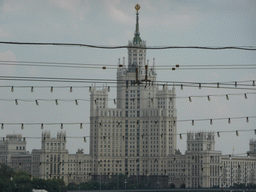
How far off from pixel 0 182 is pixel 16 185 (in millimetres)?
14446

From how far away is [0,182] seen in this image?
17525cm

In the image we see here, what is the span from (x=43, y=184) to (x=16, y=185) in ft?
38.3

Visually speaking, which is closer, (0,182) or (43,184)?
(0,182)

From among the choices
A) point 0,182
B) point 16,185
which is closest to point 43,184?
point 16,185

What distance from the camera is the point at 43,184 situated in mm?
199375

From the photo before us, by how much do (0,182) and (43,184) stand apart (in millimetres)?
25552

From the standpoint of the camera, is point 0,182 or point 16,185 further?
point 16,185

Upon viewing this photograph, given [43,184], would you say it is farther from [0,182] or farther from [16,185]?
[0,182]

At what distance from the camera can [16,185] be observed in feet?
621
